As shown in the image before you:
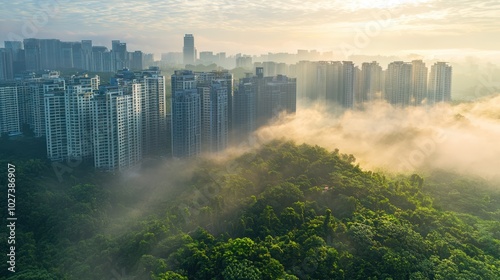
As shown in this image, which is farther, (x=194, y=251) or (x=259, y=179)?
(x=259, y=179)

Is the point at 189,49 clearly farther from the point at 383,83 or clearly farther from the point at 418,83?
the point at 418,83

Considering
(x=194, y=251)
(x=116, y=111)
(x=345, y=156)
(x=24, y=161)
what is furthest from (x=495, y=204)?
(x=24, y=161)

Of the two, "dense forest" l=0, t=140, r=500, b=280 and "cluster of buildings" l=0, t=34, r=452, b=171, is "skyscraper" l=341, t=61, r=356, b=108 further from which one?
"dense forest" l=0, t=140, r=500, b=280

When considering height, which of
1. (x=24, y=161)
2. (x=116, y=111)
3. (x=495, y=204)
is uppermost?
(x=116, y=111)

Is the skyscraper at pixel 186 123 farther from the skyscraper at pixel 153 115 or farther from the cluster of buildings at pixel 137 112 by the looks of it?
the skyscraper at pixel 153 115

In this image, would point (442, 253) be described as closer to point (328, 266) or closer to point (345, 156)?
point (328, 266)
